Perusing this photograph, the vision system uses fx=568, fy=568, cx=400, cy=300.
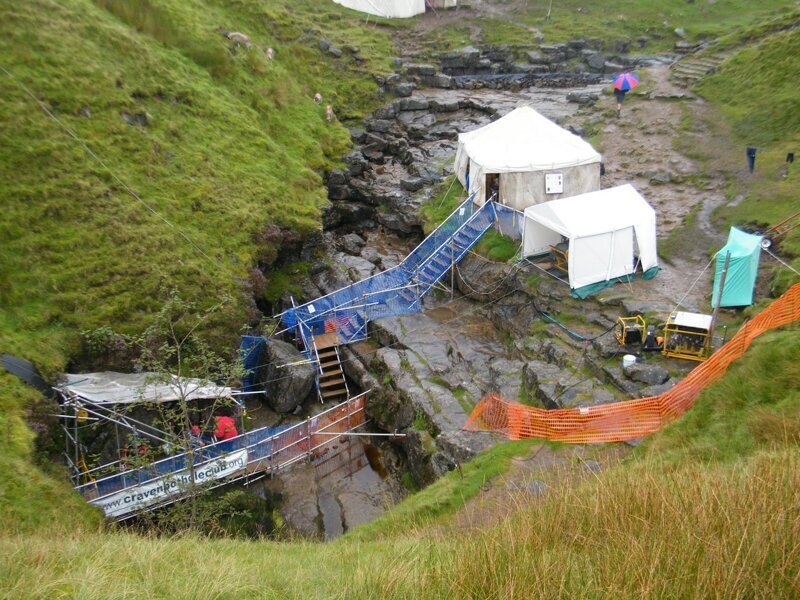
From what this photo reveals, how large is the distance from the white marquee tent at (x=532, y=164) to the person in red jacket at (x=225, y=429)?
46.1 ft

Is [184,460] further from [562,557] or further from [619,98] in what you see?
[619,98]

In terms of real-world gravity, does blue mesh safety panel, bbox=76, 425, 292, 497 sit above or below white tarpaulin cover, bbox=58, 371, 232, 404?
below

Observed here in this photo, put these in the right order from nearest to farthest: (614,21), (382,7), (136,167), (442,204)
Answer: (136,167) → (442,204) → (382,7) → (614,21)

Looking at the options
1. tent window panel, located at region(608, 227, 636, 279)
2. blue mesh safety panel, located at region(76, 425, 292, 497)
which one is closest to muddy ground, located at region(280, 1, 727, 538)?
tent window panel, located at region(608, 227, 636, 279)

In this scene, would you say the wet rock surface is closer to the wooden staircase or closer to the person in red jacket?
the wooden staircase

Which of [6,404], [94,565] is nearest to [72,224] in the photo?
[6,404]

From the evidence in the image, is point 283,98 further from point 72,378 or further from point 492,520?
point 492,520

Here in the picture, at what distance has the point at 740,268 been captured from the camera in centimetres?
1655

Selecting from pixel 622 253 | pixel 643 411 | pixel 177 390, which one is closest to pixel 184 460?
pixel 177 390

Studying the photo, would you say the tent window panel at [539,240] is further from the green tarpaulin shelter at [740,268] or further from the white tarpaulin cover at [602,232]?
the green tarpaulin shelter at [740,268]

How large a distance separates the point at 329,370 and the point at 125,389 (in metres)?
7.74

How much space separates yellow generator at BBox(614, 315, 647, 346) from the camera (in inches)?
649

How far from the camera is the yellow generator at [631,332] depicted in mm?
16484

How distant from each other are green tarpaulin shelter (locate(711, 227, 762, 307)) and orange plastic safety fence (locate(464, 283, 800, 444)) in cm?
332
